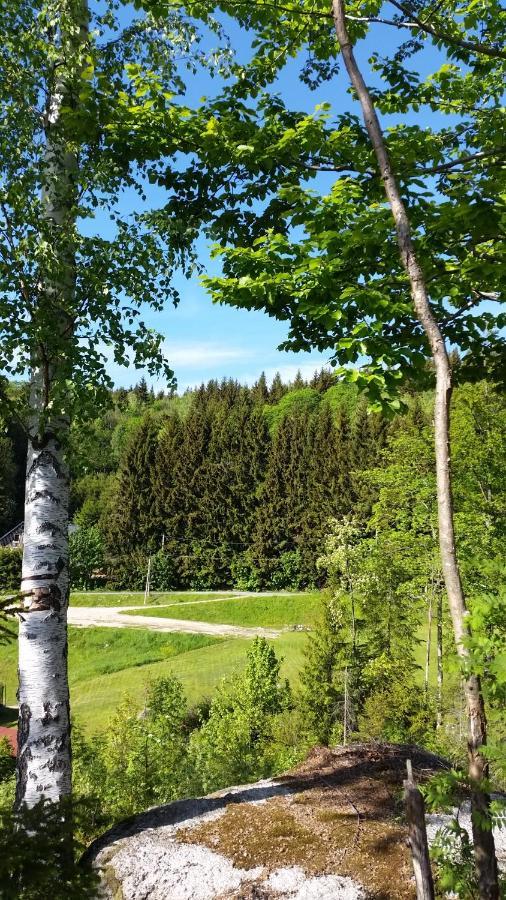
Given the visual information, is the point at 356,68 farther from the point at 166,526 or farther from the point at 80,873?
the point at 166,526

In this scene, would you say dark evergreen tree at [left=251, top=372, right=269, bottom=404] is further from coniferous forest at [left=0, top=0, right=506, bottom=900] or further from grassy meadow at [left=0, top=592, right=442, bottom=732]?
coniferous forest at [left=0, top=0, right=506, bottom=900]

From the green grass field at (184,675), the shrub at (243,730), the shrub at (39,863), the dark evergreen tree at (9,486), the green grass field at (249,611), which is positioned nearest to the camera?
the shrub at (39,863)

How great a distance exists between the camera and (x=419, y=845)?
3.87 meters

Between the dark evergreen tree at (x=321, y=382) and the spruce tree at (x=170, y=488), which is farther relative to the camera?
the dark evergreen tree at (x=321, y=382)

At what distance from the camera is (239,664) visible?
2734cm

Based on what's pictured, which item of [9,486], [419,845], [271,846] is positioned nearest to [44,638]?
[271,846]

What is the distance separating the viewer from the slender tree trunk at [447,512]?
3.34m

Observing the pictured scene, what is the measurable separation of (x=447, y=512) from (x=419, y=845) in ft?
7.36

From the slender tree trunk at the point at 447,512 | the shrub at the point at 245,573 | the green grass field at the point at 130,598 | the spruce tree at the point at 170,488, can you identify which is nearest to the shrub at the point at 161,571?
the spruce tree at the point at 170,488

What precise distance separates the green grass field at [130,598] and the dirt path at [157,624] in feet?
13.6

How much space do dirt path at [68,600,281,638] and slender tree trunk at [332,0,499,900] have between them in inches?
1218

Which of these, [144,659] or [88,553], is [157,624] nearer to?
[144,659]

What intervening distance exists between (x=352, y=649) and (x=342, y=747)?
34.5ft

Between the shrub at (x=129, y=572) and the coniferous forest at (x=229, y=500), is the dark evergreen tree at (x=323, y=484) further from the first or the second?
the shrub at (x=129, y=572)
